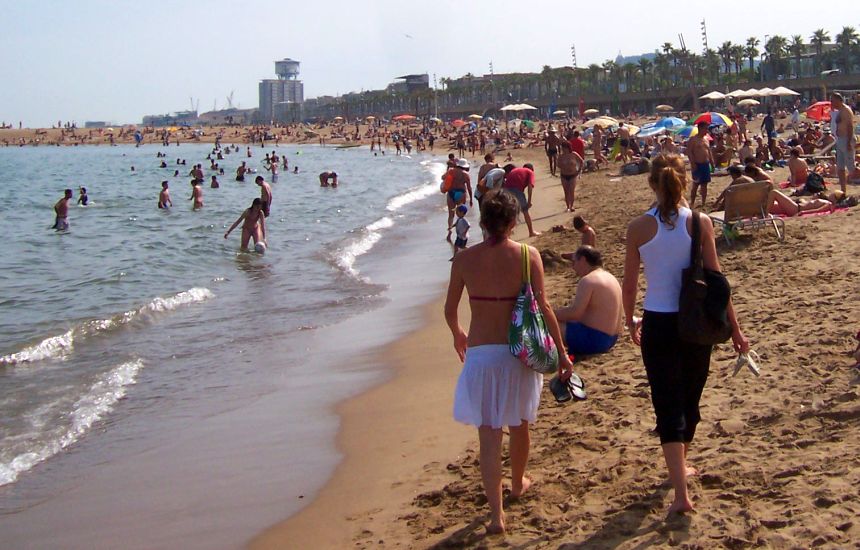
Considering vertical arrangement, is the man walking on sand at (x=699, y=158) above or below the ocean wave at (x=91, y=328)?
above

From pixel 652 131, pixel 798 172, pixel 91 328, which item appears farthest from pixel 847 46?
pixel 91 328

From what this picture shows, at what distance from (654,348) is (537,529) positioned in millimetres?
947

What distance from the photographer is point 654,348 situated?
3.74 meters

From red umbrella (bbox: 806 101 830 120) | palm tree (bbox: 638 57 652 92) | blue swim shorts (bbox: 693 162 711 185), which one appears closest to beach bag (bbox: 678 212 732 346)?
blue swim shorts (bbox: 693 162 711 185)

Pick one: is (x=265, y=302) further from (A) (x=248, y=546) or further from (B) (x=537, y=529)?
(B) (x=537, y=529)

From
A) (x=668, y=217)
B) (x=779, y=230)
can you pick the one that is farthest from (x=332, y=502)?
(x=779, y=230)

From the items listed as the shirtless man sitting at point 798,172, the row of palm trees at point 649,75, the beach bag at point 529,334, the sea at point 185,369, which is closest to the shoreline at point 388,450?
the sea at point 185,369

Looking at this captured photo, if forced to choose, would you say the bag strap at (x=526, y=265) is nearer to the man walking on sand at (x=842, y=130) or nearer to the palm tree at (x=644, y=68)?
the man walking on sand at (x=842, y=130)

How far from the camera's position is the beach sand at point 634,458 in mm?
3707

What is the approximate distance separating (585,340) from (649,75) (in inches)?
4066

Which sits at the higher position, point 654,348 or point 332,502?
point 654,348

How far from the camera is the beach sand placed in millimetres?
3707

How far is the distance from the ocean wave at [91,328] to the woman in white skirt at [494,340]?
6.72 meters

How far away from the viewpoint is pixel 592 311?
651 cm
